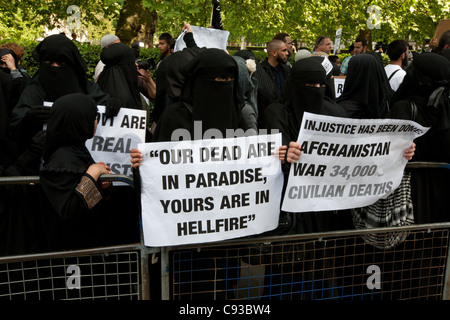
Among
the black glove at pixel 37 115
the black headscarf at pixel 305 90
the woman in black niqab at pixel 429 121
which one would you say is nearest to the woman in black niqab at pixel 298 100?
the black headscarf at pixel 305 90

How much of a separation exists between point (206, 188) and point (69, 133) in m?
0.92

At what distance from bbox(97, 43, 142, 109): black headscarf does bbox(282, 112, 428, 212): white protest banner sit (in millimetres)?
2238

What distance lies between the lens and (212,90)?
3162 millimetres

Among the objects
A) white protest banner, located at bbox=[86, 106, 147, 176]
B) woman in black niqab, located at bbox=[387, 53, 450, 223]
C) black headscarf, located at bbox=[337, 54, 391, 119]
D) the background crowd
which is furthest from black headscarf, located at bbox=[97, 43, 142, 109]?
woman in black niqab, located at bbox=[387, 53, 450, 223]

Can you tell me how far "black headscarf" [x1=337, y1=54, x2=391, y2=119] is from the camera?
4.57 m

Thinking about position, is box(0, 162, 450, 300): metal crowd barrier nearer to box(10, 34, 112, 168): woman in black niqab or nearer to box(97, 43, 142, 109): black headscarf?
box(10, 34, 112, 168): woman in black niqab

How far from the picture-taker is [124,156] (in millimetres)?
3902

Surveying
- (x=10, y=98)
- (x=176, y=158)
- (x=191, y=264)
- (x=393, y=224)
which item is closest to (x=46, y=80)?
(x=10, y=98)

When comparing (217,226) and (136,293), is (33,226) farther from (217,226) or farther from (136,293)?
(217,226)

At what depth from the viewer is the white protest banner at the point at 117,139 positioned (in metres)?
3.86

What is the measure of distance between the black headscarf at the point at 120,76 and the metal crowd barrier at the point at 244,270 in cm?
196

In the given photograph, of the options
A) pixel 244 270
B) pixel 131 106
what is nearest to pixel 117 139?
pixel 131 106

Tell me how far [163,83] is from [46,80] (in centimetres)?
128

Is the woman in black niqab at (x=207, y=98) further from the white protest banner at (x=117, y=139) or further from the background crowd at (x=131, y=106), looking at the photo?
the white protest banner at (x=117, y=139)
